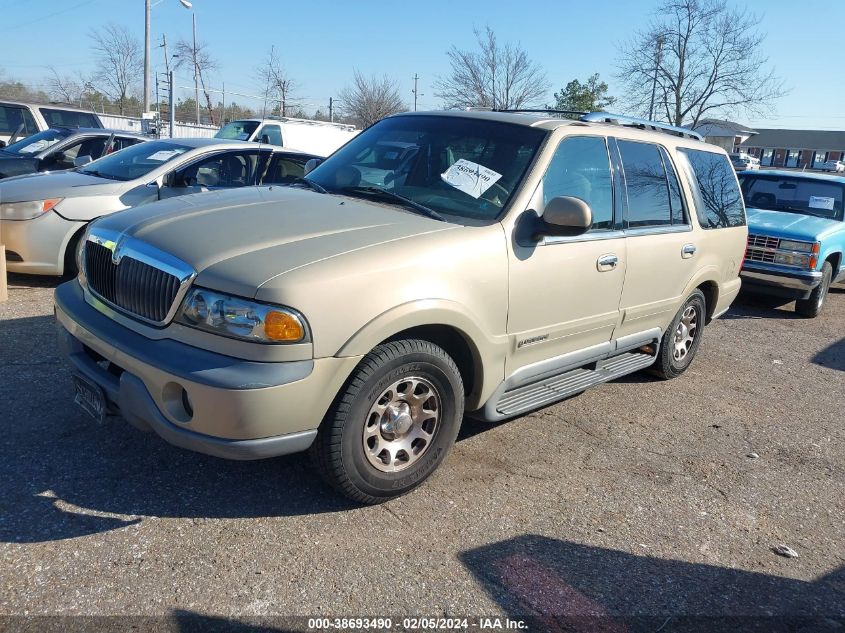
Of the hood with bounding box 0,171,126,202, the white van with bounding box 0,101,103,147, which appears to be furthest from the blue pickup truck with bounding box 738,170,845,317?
the white van with bounding box 0,101,103,147

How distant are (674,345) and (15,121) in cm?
1548

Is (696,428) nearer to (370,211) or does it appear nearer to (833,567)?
(833,567)

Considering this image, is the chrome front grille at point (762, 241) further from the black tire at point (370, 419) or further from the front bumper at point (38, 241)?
the front bumper at point (38, 241)

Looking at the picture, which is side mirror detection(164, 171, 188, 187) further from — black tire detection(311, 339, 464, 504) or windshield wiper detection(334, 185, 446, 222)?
black tire detection(311, 339, 464, 504)

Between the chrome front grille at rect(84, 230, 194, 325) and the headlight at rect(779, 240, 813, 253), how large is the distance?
26.2 feet

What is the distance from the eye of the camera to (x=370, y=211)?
11.9ft

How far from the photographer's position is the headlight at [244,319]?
2.74 metres

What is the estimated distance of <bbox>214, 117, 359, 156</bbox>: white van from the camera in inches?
616

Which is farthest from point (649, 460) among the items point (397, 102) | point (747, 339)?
point (397, 102)

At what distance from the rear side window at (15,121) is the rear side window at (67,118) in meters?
0.39

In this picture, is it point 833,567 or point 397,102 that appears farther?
point 397,102

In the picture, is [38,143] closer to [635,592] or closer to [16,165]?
[16,165]

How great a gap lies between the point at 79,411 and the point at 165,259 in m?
1.59

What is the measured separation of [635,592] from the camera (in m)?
2.89
